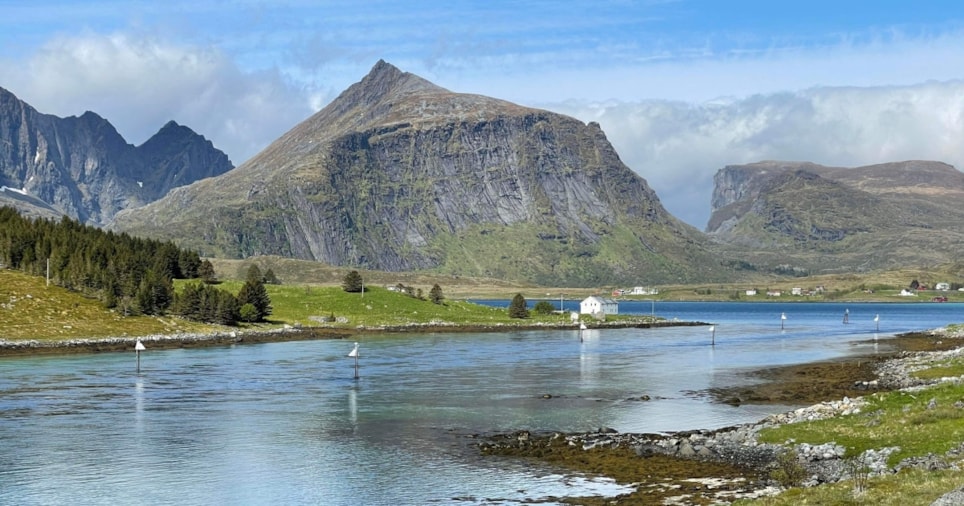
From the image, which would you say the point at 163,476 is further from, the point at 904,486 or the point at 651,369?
the point at 651,369

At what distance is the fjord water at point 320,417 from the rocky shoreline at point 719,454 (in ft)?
8.48

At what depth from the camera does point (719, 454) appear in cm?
4797

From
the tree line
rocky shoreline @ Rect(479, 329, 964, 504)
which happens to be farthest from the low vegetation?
the tree line

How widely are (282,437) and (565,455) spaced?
18.9 meters

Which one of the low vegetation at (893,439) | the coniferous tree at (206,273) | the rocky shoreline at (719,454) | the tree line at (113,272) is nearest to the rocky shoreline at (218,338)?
the tree line at (113,272)

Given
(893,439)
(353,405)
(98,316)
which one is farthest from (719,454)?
(98,316)

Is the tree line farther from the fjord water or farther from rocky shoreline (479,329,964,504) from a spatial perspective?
rocky shoreline (479,329,964,504)

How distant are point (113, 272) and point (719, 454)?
123143mm

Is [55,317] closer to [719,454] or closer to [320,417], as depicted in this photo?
[320,417]

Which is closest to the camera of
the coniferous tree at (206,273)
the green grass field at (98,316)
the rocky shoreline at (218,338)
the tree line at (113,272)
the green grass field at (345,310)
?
the rocky shoreline at (218,338)

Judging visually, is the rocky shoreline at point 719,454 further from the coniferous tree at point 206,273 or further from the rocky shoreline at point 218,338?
the coniferous tree at point 206,273

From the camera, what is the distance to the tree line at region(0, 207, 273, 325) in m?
145

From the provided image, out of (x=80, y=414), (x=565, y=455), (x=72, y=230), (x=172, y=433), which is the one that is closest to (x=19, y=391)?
(x=80, y=414)

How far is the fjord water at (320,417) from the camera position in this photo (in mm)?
44750
